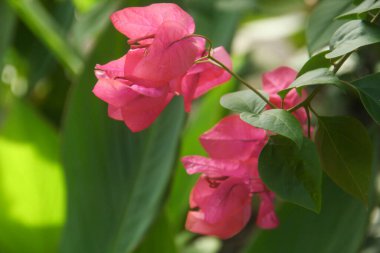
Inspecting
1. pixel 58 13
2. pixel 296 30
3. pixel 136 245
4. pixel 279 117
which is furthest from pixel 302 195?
pixel 296 30

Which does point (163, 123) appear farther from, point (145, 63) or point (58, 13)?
point (58, 13)

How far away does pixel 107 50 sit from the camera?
0.74 metres

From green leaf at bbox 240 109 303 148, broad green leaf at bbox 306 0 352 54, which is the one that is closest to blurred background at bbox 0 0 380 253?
broad green leaf at bbox 306 0 352 54

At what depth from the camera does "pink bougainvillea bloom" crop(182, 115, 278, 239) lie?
0.39 metres

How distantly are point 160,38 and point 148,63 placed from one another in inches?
0.6

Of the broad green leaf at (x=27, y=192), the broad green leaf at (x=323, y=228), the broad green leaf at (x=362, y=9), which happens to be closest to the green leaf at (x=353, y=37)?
the broad green leaf at (x=362, y=9)

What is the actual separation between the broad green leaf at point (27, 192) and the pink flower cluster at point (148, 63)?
23.4 inches

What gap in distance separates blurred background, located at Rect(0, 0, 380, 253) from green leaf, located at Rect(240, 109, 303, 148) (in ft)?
0.34

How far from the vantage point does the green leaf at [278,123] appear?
31cm

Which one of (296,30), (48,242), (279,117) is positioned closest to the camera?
(279,117)

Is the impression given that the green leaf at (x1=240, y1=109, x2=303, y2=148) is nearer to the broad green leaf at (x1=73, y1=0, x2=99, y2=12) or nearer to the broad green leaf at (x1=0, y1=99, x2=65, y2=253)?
the broad green leaf at (x1=0, y1=99, x2=65, y2=253)

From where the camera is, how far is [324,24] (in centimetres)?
44

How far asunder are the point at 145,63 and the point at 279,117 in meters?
0.07

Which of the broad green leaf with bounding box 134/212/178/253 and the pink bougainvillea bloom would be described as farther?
the broad green leaf with bounding box 134/212/178/253
